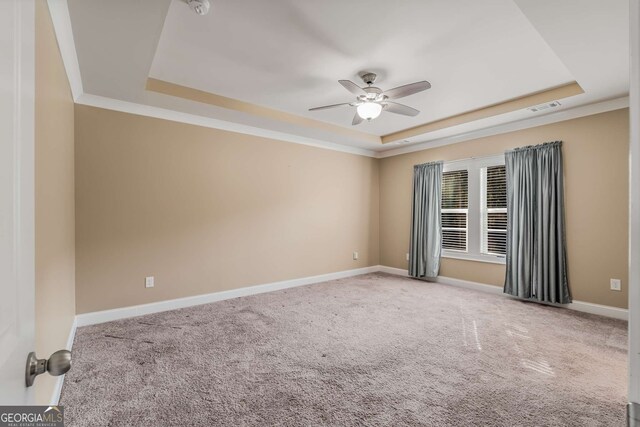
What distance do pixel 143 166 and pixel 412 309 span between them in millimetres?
3789

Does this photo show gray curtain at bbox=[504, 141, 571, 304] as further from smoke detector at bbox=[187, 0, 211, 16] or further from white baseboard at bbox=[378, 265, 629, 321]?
smoke detector at bbox=[187, 0, 211, 16]

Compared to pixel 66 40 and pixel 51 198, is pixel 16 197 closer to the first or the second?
pixel 51 198

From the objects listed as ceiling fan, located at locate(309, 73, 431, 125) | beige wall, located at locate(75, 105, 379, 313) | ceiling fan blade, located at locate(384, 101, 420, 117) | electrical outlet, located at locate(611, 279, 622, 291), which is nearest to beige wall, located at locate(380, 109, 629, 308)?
electrical outlet, located at locate(611, 279, 622, 291)

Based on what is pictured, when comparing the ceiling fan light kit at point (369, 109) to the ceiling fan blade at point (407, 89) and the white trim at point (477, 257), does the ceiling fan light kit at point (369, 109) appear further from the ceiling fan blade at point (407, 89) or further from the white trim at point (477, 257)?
the white trim at point (477, 257)

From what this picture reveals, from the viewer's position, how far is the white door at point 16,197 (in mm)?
532

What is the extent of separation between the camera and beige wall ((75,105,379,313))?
335cm

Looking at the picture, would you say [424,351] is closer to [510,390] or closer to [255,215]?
[510,390]

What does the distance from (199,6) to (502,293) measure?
5032 mm

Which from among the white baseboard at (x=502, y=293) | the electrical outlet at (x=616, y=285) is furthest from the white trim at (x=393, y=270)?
the electrical outlet at (x=616, y=285)

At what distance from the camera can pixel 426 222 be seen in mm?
5406

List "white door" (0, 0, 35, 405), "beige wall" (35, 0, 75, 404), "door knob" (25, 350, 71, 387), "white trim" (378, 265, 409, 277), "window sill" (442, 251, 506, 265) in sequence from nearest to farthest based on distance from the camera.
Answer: "white door" (0, 0, 35, 405) < "door knob" (25, 350, 71, 387) < "beige wall" (35, 0, 75, 404) < "window sill" (442, 251, 506, 265) < "white trim" (378, 265, 409, 277)

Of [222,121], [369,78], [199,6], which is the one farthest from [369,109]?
[222,121]

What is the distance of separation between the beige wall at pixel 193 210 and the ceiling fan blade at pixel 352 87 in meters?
2.16

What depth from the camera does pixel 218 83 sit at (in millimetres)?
3330
